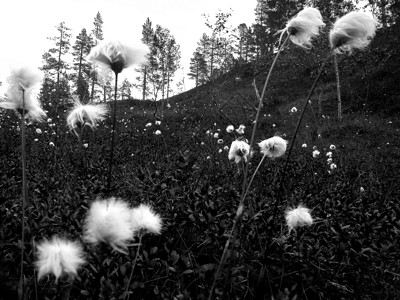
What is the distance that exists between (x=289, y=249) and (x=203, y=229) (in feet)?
1.82

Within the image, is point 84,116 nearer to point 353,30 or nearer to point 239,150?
point 239,150

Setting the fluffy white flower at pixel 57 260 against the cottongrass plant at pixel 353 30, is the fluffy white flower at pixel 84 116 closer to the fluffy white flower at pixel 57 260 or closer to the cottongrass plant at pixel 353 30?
Result: the fluffy white flower at pixel 57 260

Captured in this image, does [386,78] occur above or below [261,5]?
below

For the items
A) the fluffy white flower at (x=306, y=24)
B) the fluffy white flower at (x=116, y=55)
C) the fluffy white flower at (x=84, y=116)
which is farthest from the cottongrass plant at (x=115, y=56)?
the fluffy white flower at (x=306, y=24)

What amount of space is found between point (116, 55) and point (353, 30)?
1104mm

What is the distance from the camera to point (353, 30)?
4.74 ft

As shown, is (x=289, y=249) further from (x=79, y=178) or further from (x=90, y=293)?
(x=79, y=178)

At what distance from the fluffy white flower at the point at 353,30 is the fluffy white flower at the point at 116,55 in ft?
3.03

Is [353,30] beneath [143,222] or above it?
above

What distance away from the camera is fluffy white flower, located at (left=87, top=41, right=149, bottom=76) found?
1463 millimetres

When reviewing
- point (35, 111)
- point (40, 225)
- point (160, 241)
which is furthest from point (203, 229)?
point (35, 111)

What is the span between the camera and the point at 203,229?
202 cm

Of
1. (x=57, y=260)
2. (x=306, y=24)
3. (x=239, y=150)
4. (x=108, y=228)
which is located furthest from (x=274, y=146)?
(x=57, y=260)

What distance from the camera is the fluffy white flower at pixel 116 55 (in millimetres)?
1463
